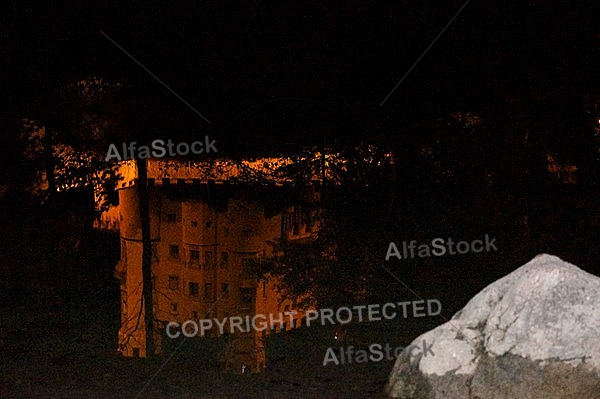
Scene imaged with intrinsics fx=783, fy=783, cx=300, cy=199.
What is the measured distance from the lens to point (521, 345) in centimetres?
643

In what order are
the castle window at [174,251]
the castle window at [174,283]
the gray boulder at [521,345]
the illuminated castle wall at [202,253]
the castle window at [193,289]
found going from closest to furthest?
the gray boulder at [521,345] → the illuminated castle wall at [202,253] → the castle window at [193,289] → the castle window at [174,283] → the castle window at [174,251]

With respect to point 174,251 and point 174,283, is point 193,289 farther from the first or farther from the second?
point 174,251

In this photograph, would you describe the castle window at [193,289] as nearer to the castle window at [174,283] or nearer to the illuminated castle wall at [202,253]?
the illuminated castle wall at [202,253]

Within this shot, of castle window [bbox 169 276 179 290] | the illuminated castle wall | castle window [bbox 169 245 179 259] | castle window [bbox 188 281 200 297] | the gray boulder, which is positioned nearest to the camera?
the gray boulder

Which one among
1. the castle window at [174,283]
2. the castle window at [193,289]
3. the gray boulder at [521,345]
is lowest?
the gray boulder at [521,345]

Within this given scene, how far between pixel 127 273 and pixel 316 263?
10.5 ft

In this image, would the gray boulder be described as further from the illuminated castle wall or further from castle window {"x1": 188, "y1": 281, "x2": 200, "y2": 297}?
castle window {"x1": 188, "y1": 281, "x2": 200, "y2": 297}

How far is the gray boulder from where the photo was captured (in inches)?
247

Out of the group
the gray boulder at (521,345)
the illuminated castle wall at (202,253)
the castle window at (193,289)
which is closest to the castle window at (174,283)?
the illuminated castle wall at (202,253)

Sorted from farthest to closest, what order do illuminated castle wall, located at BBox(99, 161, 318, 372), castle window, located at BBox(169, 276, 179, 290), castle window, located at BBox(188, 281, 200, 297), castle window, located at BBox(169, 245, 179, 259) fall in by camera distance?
castle window, located at BBox(169, 245, 179, 259)
castle window, located at BBox(169, 276, 179, 290)
castle window, located at BBox(188, 281, 200, 297)
illuminated castle wall, located at BBox(99, 161, 318, 372)

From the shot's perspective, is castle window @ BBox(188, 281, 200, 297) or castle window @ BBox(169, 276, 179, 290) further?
castle window @ BBox(169, 276, 179, 290)

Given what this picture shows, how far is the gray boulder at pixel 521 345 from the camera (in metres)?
6.27

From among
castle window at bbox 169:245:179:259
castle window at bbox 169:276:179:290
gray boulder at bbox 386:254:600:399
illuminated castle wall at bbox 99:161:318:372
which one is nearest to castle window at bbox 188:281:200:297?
illuminated castle wall at bbox 99:161:318:372

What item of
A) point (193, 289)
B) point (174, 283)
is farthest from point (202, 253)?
point (193, 289)
